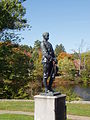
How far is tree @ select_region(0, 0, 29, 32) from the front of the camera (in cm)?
2561

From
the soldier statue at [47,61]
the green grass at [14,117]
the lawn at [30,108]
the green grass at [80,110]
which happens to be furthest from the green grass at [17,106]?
the soldier statue at [47,61]

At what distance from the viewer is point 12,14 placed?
27.3 meters

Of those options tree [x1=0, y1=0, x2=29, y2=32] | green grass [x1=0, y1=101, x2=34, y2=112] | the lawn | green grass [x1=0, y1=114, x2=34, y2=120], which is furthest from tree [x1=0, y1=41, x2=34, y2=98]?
green grass [x1=0, y1=114, x2=34, y2=120]

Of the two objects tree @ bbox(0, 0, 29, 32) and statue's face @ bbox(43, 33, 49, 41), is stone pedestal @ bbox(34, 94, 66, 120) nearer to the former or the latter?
statue's face @ bbox(43, 33, 49, 41)

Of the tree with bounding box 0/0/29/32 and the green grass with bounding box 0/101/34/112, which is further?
the tree with bounding box 0/0/29/32

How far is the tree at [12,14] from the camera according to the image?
25.6m

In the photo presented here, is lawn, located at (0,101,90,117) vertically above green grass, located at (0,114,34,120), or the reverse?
lawn, located at (0,101,90,117)

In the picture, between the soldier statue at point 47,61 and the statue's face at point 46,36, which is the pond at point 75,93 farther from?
the statue's face at point 46,36

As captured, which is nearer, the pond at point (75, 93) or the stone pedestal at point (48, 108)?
the stone pedestal at point (48, 108)

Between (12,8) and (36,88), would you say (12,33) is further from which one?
(36,88)

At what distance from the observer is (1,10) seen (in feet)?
82.9

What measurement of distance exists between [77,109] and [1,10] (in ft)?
42.3

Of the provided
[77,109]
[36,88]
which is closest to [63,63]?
[36,88]

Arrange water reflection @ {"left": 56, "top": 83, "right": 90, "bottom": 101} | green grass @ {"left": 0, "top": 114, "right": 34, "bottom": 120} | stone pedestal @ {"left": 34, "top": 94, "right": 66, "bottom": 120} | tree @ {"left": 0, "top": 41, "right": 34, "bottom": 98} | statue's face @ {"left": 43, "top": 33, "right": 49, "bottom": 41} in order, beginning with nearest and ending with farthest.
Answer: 1. stone pedestal @ {"left": 34, "top": 94, "right": 66, "bottom": 120}
2. statue's face @ {"left": 43, "top": 33, "right": 49, "bottom": 41}
3. green grass @ {"left": 0, "top": 114, "right": 34, "bottom": 120}
4. water reflection @ {"left": 56, "top": 83, "right": 90, "bottom": 101}
5. tree @ {"left": 0, "top": 41, "right": 34, "bottom": 98}
